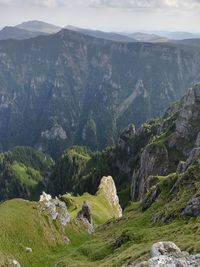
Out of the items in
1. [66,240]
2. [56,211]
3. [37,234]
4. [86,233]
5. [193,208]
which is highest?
[193,208]

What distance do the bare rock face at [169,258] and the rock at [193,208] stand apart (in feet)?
116

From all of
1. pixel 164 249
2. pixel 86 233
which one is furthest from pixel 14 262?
pixel 164 249

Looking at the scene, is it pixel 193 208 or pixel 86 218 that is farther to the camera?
pixel 86 218

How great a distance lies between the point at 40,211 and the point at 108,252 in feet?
124

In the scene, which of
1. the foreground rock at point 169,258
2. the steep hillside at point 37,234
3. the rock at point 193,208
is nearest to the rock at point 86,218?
the steep hillside at point 37,234

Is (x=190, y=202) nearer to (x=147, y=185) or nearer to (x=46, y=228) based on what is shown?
(x=46, y=228)

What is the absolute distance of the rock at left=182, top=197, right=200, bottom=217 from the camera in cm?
8756

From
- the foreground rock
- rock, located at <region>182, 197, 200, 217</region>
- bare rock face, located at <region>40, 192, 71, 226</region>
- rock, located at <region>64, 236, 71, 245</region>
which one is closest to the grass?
rock, located at <region>64, 236, 71, 245</region>

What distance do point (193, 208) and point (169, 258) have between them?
41621 millimetres

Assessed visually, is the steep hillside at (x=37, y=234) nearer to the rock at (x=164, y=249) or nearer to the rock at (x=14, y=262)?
the rock at (x=14, y=262)

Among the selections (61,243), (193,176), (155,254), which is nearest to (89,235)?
(61,243)

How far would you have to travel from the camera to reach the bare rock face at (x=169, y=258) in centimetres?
4662

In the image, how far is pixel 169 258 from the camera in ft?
160

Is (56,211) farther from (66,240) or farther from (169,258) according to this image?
(169,258)
